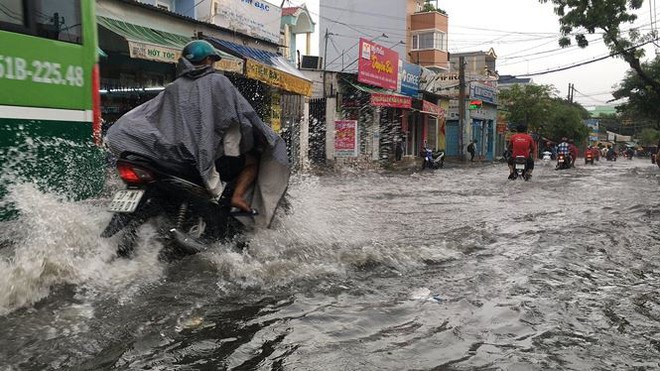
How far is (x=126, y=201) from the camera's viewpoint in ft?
11.5

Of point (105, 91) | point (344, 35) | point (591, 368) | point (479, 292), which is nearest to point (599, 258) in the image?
point (479, 292)

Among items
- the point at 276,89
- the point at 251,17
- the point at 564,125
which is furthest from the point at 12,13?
the point at 564,125

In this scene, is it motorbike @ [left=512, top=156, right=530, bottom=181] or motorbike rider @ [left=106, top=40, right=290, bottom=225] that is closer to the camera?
motorbike rider @ [left=106, top=40, right=290, bottom=225]

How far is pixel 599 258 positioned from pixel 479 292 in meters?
1.83

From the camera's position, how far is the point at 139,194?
138 inches

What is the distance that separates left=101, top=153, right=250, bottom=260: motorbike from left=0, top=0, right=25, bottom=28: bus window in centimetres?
163

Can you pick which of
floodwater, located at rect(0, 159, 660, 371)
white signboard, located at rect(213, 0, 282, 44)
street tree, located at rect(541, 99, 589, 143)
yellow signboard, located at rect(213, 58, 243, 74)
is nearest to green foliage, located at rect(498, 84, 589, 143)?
street tree, located at rect(541, 99, 589, 143)

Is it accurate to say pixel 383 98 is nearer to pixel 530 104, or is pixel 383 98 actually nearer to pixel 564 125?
pixel 530 104

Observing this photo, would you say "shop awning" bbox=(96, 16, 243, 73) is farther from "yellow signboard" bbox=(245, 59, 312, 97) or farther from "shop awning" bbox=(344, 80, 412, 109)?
"shop awning" bbox=(344, 80, 412, 109)

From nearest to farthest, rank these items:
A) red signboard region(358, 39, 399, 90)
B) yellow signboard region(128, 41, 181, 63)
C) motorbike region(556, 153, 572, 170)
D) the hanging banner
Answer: yellow signboard region(128, 41, 181, 63) → red signboard region(358, 39, 399, 90) → the hanging banner → motorbike region(556, 153, 572, 170)

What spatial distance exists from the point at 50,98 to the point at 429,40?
36.0 meters

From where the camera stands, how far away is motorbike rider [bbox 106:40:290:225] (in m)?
3.64

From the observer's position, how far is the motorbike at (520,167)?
15.1 metres

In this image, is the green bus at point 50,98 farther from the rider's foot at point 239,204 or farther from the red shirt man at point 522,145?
the red shirt man at point 522,145
